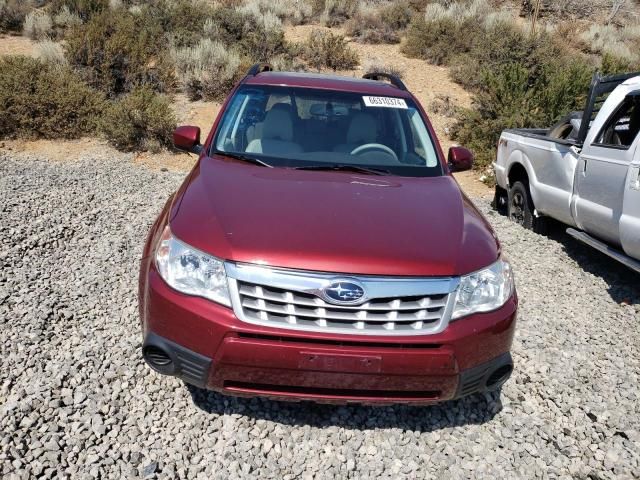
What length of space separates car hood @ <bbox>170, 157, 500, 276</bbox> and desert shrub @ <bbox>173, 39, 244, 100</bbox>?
9.82 meters

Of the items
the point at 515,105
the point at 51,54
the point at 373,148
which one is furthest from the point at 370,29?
the point at 373,148

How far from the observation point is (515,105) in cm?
1112

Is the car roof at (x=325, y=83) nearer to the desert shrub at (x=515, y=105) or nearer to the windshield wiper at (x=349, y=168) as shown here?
the windshield wiper at (x=349, y=168)

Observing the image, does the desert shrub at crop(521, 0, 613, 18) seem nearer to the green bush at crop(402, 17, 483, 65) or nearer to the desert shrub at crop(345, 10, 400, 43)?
the green bush at crop(402, 17, 483, 65)

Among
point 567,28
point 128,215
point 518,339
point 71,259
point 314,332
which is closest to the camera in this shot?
point 314,332

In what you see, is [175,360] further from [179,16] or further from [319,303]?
[179,16]

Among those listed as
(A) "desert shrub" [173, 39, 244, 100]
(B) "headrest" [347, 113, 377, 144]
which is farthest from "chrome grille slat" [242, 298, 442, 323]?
(A) "desert shrub" [173, 39, 244, 100]

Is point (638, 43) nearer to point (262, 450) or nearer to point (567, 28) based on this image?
point (567, 28)

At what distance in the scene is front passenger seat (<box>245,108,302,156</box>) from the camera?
370 centimetres

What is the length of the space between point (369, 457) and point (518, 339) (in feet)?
5.70

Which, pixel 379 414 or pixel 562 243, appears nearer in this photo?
pixel 379 414

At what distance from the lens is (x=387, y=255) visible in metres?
2.49

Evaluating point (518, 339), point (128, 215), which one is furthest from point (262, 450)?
point (128, 215)

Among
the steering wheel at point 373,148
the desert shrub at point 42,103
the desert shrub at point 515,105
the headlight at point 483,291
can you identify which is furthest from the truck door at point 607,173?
the desert shrub at point 42,103
